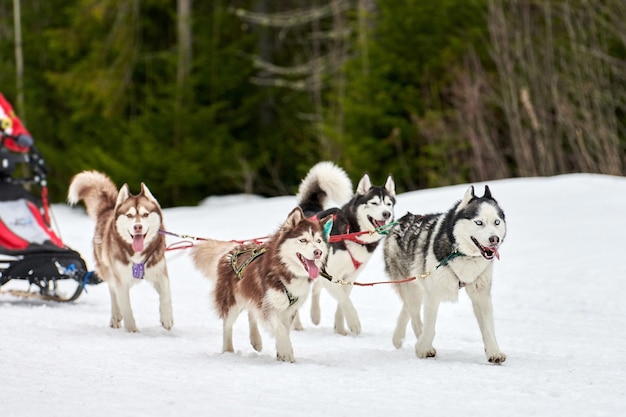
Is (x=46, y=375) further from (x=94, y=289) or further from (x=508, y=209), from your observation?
(x=508, y=209)

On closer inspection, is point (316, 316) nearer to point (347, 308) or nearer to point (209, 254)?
point (347, 308)

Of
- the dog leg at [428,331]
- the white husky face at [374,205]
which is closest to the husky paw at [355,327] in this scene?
the white husky face at [374,205]

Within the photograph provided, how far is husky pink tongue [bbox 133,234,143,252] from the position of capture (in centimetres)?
623

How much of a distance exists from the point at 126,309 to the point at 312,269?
184 cm

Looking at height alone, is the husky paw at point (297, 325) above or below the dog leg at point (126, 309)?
below

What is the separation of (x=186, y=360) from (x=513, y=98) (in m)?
9.46

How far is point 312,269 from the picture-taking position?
5.13 metres

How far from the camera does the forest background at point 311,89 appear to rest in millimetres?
13672

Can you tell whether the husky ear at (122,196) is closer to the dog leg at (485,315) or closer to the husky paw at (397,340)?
the husky paw at (397,340)

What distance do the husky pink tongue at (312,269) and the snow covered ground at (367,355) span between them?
1.68 feet

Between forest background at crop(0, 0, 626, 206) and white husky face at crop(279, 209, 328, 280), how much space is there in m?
7.77

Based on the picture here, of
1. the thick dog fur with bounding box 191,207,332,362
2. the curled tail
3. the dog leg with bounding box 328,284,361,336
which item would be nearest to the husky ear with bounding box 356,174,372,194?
the dog leg with bounding box 328,284,361,336

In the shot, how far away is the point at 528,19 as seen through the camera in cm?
1359

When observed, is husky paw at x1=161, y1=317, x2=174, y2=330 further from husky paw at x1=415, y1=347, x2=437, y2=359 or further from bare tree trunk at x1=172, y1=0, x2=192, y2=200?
bare tree trunk at x1=172, y1=0, x2=192, y2=200
